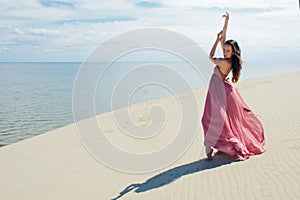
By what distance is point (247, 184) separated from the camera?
561 cm

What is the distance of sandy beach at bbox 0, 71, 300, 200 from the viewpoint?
5648mm

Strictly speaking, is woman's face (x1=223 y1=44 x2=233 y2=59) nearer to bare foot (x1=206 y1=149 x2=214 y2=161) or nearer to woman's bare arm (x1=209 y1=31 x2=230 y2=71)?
woman's bare arm (x1=209 y1=31 x2=230 y2=71)

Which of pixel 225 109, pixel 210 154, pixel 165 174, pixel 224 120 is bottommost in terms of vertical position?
pixel 165 174

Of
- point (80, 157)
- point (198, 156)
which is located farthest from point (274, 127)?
point (80, 157)

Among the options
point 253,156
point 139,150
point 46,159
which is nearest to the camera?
point 253,156

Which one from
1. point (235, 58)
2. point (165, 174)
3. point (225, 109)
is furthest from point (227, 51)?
point (165, 174)

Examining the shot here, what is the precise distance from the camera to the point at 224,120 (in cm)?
634

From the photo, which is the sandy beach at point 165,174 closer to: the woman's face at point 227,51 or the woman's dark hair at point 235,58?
the woman's dark hair at point 235,58

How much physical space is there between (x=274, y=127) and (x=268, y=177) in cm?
460

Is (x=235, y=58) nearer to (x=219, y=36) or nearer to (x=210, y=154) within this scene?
(x=219, y=36)

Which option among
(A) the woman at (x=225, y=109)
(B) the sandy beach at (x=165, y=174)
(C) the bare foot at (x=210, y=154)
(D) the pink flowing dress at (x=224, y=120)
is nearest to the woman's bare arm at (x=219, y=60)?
(A) the woman at (x=225, y=109)

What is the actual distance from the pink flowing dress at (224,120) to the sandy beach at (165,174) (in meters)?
0.31

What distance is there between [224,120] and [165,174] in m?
1.68

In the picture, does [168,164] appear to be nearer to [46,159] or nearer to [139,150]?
[139,150]
